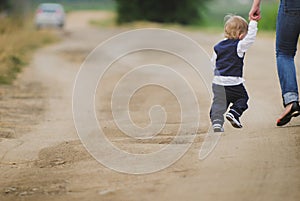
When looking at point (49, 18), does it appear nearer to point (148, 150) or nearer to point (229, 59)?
point (229, 59)

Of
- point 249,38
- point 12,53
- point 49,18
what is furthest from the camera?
point 49,18

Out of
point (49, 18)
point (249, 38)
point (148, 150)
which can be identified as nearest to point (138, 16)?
point (49, 18)

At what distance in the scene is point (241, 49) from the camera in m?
5.91

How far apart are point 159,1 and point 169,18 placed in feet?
3.73

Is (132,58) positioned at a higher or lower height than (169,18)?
higher

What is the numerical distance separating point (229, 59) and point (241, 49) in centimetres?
13

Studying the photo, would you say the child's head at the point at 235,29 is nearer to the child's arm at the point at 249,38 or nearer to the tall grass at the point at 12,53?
the child's arm at the point at 249,38

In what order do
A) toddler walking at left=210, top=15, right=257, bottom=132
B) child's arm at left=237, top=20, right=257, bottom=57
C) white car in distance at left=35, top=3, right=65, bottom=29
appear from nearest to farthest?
child's arm at left=237, top=20, right=257, bottom=57
toddler walking at left=210, top=15, right=257, bottom=132
white car in distance at left=35, top=3, right=65, bottom=29

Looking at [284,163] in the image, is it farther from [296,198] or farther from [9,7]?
[9,7]

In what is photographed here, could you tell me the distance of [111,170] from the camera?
4.79 m

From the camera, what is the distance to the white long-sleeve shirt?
19.2 ft

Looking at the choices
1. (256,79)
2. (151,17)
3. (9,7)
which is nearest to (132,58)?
(256,79)

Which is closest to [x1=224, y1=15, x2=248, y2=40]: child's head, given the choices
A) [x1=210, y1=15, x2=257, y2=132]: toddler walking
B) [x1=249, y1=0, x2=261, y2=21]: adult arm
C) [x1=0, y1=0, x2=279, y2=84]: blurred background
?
[x1=210, y1=15, x2=257, y2=132]: toddler walking

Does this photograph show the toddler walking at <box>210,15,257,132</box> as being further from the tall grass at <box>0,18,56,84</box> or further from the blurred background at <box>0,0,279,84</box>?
the blurred background at <box>0,0,279,84</box>
